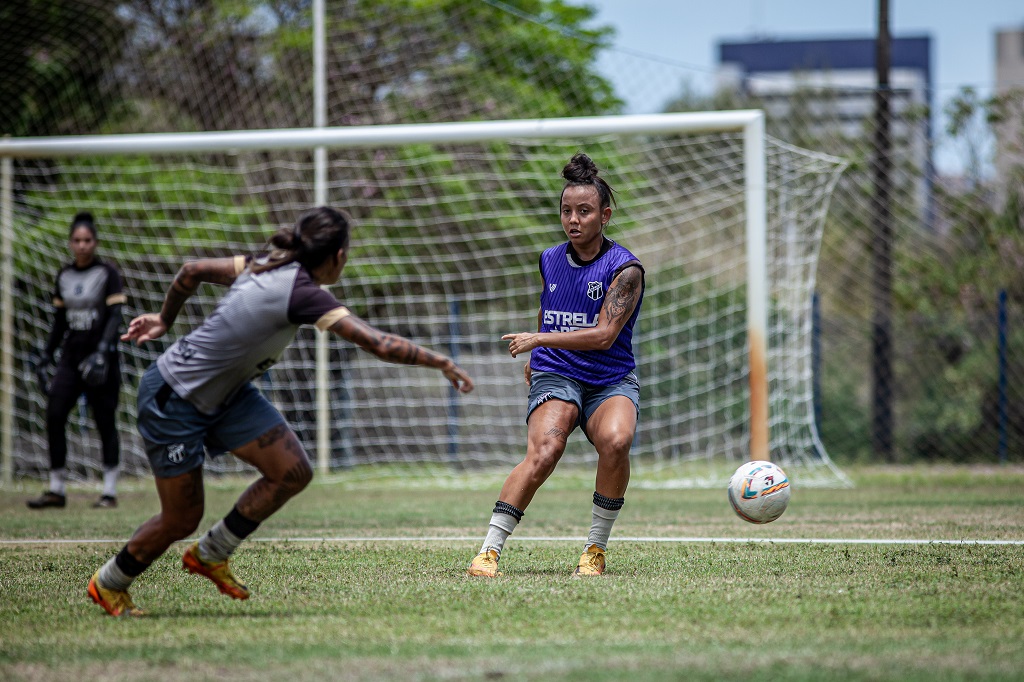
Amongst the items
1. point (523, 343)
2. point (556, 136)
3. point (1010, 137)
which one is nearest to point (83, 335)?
point (556, 136)

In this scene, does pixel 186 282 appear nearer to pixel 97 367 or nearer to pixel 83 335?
pixel 97 367

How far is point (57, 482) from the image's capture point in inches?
402

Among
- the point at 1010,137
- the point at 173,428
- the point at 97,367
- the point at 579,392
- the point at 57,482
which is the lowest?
the point at 57,482

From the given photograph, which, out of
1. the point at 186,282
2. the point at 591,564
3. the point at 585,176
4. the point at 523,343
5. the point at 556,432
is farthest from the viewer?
the point at 585,176

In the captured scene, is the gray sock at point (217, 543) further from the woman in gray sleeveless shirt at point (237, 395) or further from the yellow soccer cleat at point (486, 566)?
the yellow soccer cleat at point (486, 566)

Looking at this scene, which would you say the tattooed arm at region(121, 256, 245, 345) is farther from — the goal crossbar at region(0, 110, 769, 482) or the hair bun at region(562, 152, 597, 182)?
the goal crossbar at region(0, 110, 769, 482)

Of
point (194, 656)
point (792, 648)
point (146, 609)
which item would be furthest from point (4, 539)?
point (792, 648)

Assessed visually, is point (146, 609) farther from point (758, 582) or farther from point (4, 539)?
point (4, 539)

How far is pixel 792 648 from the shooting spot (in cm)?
379

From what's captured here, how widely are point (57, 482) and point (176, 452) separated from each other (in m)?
6.27

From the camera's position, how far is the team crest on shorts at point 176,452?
4648 millimetres

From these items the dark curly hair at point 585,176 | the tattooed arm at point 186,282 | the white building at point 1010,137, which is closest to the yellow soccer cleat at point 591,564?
the dark curly hair at point 585,176

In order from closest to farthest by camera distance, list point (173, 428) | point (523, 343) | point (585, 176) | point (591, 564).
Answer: point (173, 428) → point (523, 343) → point (591, 564) → point (585, 176)

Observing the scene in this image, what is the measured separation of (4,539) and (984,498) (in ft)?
27.7
